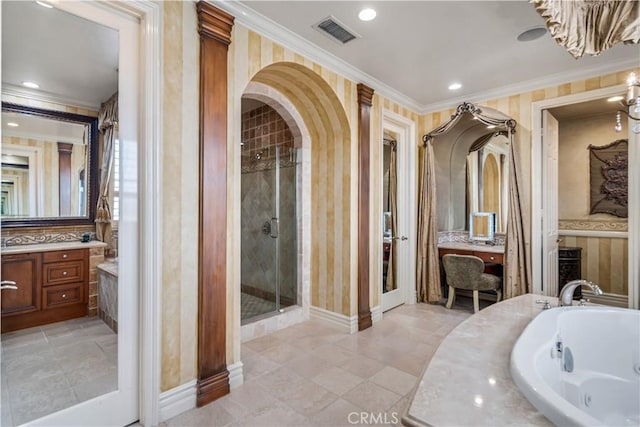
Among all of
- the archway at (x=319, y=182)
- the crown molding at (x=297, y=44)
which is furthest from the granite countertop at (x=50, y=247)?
Answer: the archway at (x=319, y=182)

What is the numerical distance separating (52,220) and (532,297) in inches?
130

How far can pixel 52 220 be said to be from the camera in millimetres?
1743

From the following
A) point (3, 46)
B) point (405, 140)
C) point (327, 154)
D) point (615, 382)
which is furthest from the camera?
point (405, 140)

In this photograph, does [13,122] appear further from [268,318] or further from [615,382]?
[615,382]

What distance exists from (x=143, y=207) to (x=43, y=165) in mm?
535

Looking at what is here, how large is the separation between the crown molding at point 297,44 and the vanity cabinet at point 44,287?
5.94 ft

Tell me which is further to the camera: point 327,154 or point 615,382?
point 327,154

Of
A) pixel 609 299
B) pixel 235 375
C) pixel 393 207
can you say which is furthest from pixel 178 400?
pixel 609 299

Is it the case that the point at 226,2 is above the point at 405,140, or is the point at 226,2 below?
above

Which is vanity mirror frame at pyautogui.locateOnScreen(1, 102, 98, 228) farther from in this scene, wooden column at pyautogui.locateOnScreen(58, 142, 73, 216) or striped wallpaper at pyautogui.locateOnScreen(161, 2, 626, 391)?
striped wallpaper at pyautogui.locateOnScreen(161, 2, 626, 391)

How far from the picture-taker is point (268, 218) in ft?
13.0

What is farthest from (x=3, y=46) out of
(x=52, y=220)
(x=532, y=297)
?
(x=532, y=297)

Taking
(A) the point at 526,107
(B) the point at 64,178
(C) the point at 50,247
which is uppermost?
(A) the point at 526,107

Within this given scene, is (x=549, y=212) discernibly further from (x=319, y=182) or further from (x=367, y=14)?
(x=367, y=14)
